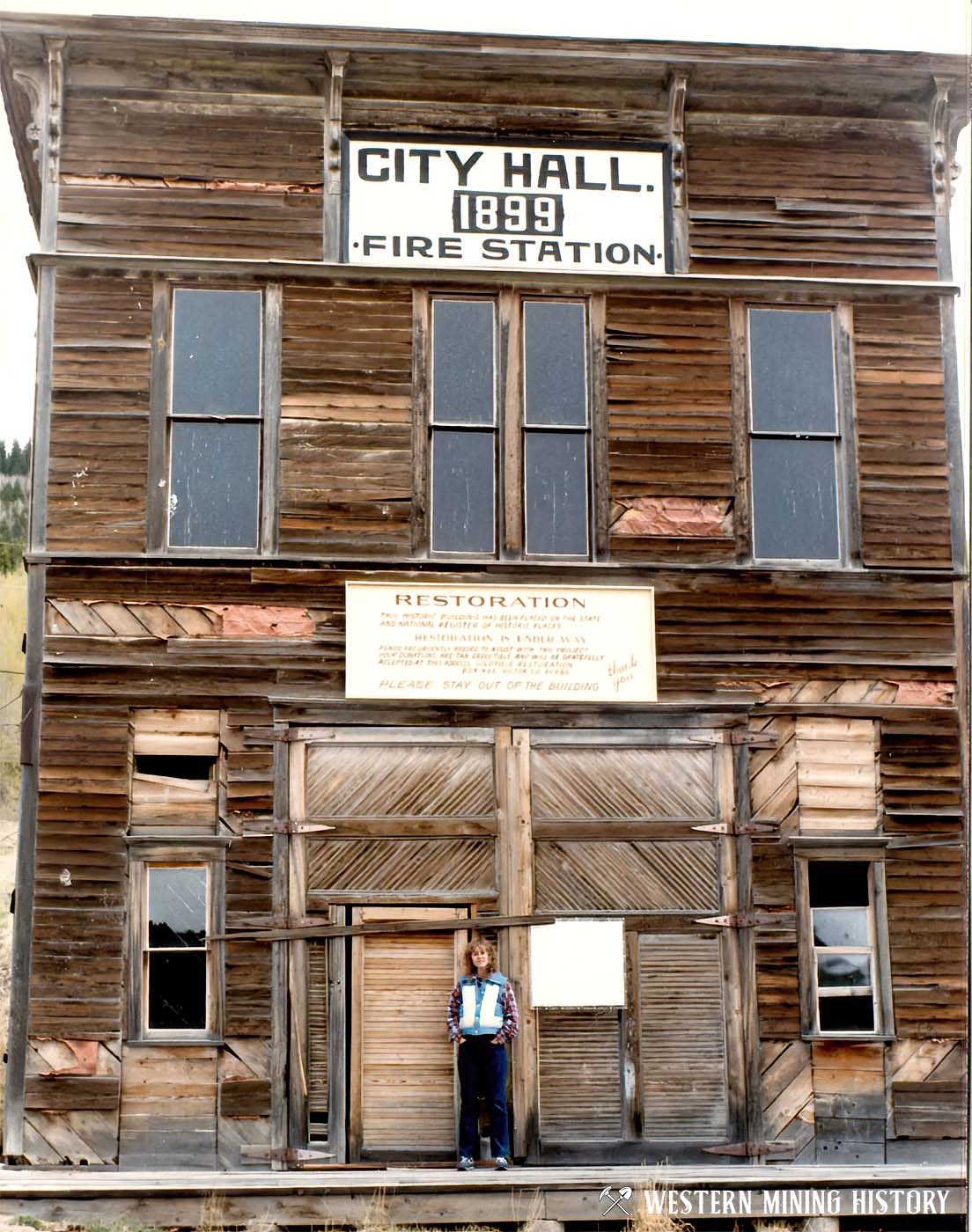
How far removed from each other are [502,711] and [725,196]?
519cm

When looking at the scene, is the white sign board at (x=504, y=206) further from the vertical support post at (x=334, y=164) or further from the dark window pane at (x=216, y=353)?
the dark window pane at (x=216, y=353)

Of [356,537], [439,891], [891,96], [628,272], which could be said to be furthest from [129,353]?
[891,96]

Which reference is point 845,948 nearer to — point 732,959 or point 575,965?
point 732,959

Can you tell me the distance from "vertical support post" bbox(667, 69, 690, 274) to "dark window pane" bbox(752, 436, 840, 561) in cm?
184

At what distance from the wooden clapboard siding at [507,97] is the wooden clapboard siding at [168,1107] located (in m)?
8.22

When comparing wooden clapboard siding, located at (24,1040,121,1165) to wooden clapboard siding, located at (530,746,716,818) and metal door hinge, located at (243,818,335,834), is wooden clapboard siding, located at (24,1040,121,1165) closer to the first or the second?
metal door hinge, located at (243,818,335,834)

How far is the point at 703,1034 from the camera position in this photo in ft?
41.6

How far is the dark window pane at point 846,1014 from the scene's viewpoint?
12.8m

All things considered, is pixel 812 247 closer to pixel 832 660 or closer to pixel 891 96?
pixel 891 96

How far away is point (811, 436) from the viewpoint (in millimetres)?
13734

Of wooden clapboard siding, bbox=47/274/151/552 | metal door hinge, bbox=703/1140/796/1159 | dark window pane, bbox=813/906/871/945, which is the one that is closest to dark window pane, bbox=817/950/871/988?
dark window pane, bbox=813/906/871/945

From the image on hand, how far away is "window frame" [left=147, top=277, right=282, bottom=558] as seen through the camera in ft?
42.9

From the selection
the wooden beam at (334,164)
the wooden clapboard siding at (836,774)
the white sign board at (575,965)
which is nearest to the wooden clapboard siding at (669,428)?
the wooden clapboard siding at (836,774)

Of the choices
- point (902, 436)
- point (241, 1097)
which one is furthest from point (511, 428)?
point (241, 1097)
